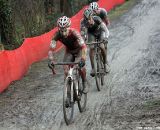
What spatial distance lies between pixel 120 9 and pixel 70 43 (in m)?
18.3

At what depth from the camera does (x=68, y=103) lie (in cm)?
931

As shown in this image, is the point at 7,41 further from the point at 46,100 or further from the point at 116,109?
the point at 116,109

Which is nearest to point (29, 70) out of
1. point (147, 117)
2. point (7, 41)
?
point (7, 41)

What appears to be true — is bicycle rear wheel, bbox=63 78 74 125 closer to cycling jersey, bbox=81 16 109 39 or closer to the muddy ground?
the muddy ground

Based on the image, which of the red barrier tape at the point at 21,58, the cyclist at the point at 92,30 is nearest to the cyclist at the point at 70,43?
the cyclist at the point at 92,30

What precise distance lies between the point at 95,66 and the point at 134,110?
2.35 metres

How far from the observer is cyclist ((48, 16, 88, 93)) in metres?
9.62

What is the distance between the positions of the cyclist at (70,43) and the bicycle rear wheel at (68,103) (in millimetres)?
477

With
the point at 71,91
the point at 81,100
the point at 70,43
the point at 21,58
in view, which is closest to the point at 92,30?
the point at 70,43

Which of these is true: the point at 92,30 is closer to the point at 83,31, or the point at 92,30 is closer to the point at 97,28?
the point at 97,28

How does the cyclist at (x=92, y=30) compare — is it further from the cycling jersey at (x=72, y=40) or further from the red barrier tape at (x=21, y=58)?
the red barrier tape at (x=21, y=58)

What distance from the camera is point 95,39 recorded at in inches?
486

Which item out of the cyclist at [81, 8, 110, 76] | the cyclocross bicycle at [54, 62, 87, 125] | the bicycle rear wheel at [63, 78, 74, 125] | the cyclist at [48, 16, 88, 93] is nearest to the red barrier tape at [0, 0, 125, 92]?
the cyclist at [81, 8, 110, 76]

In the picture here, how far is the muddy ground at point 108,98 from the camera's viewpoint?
967cm
